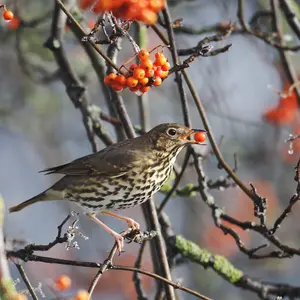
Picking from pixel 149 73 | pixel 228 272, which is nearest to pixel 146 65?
pixel 149 73

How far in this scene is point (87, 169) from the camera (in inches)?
163

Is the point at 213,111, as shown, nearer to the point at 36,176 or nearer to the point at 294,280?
the point at 294,280

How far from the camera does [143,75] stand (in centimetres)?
270

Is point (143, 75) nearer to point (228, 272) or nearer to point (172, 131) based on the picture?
point (172, 131)

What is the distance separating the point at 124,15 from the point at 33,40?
5.05 m

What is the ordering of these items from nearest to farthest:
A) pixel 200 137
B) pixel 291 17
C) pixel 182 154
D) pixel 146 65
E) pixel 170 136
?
pixel 146 65, pixel 200 137, pixel 170 136, pixel 291 17, pixel 182 154

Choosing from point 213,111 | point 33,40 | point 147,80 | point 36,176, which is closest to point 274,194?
point 213,111

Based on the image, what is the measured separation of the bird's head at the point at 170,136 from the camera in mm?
3966

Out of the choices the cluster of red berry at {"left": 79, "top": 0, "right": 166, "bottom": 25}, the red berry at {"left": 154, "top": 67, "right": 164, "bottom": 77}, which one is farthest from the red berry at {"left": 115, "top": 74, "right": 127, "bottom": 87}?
the cluster of red berry at {"left": 79, "top": 0, "right": 166, "bottom": 25}

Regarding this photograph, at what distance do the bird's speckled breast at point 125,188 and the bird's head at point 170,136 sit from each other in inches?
2.5

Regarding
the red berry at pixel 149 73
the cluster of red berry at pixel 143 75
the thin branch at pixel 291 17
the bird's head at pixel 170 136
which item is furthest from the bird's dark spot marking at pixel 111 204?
the thin branch at pixel 291 17

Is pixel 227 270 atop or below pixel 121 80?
below

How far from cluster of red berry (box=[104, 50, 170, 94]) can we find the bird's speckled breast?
1171mm

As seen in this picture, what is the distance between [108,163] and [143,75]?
139 cm
